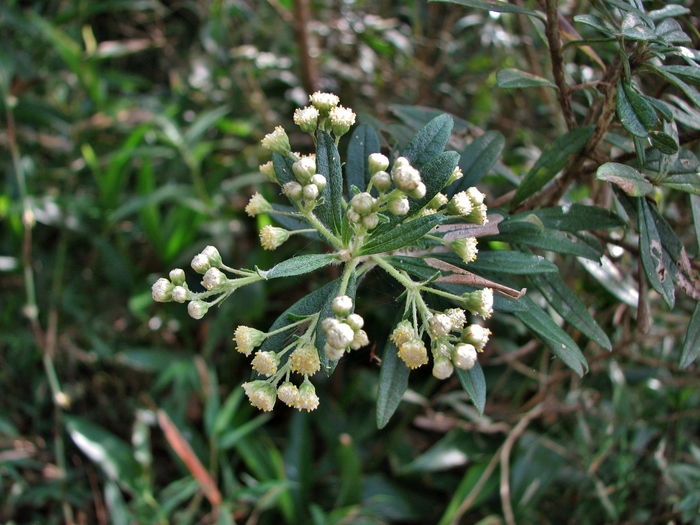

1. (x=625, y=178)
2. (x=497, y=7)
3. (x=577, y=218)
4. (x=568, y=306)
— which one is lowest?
(x=568, y=306)

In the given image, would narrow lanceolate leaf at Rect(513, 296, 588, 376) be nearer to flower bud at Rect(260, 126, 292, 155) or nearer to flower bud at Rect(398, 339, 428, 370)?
flower bud at Rect(398, 339, 428, 370)

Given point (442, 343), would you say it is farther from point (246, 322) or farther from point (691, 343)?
point (246, 322)

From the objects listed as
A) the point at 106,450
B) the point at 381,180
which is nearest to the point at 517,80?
the point at 381,180

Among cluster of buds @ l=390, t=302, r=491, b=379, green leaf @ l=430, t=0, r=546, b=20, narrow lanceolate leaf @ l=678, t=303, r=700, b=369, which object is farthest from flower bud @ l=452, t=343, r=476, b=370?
green leaf @ l=430, t=0, r=546, b=20

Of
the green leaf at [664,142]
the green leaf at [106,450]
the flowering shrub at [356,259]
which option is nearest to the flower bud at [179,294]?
the flowering shrub at [356,259]

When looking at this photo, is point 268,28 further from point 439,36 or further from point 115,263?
point 115,263

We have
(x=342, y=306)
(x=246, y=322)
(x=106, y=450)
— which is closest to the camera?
(x=342, y=306)
